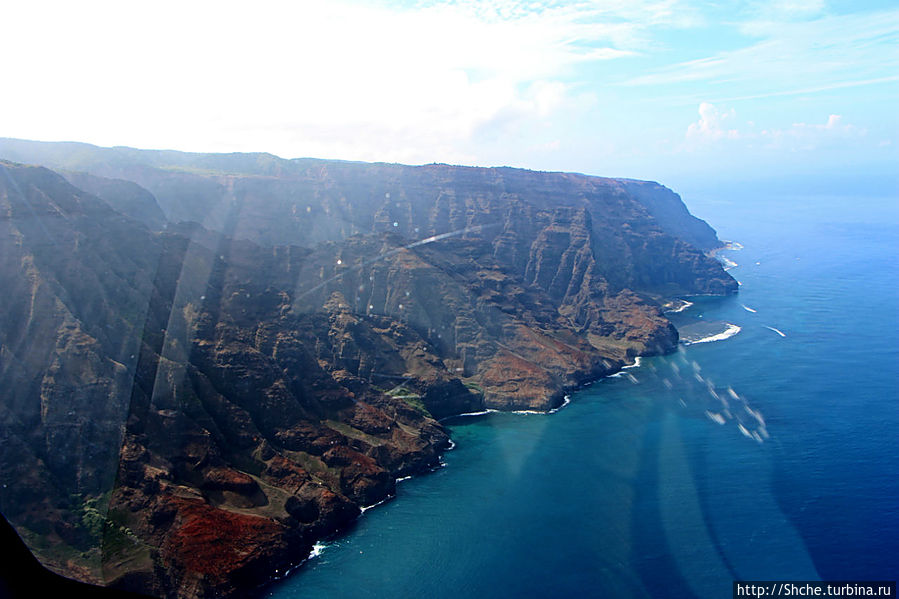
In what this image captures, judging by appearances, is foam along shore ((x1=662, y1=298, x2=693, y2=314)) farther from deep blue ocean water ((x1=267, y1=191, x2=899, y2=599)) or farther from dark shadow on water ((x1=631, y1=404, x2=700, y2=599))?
dark shadow on water ((x1=631, y1=404, x2=700, y2=599))

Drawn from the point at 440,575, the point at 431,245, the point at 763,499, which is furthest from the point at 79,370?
the point at 431,245

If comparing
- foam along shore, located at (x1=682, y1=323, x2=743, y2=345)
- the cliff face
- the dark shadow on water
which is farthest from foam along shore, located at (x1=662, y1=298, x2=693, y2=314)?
the dark shadow on water

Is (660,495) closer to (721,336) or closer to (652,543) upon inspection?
(652,543)

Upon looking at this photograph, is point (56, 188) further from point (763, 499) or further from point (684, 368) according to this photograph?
point (684, 368)

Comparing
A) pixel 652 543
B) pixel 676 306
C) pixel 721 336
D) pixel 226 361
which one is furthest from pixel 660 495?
pixel 676 306

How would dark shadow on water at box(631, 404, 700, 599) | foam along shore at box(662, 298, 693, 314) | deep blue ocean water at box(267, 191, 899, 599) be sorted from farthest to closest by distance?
1. foam along shore at box(662, 298, 693, 314)
2. deep blue ocean water at box(267, 191, 899, 599)
3. dark shadow on water at box(631, 404, 700, 599)

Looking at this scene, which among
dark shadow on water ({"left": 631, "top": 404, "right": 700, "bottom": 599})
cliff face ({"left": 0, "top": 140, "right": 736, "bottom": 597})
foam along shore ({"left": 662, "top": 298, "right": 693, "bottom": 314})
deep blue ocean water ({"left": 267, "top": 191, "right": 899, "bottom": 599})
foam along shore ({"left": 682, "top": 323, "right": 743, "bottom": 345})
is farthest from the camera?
foam along shore ({"left": 662, "top": 298, "right": 693, "bottom": 314})
